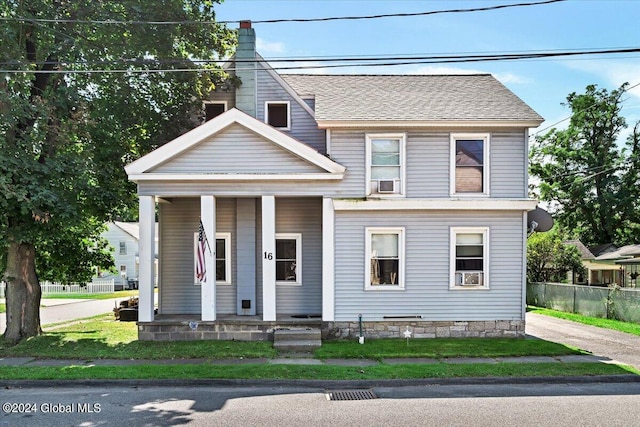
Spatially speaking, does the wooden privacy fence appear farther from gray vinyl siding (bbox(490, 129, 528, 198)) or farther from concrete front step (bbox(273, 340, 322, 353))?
concrete front step (bbox(273, 340, 322, 353))

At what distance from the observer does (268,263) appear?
13.6 meters

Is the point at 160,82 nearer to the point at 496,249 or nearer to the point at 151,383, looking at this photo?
the point at 151,383

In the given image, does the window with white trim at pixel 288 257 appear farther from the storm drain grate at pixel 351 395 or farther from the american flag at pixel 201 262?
the storm drain grate at pixel 351 395

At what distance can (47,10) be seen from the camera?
12.7m

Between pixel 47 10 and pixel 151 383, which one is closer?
pixel 151 383

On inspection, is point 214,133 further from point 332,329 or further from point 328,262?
point 332,329

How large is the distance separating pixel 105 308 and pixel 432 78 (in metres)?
21.1

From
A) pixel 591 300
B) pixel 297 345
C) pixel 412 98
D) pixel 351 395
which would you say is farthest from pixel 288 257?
pixel 591 300

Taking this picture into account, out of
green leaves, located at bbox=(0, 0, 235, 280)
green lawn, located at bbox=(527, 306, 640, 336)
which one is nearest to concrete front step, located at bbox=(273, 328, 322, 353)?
green leaves, located at bbox=(0, 0, 235, 280)

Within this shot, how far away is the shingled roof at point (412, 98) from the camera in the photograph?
13781 mm

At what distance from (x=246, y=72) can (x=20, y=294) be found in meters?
9.40

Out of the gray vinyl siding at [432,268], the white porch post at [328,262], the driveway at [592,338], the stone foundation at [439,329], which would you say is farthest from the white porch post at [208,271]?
the driveway at [592,338]

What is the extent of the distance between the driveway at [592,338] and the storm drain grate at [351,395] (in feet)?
20.4

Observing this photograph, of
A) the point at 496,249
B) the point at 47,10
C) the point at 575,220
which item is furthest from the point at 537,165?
the point at 47,10
